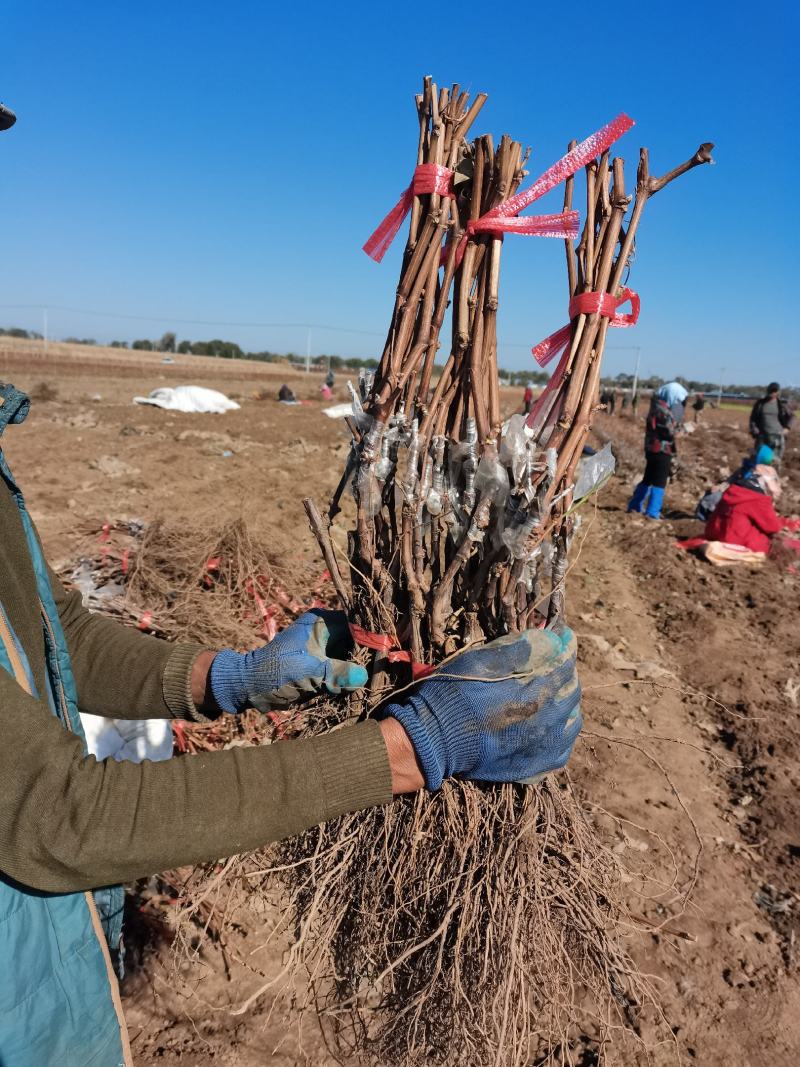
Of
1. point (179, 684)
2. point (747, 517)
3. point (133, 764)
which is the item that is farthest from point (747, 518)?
point (133, 764)

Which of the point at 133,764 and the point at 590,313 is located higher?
the point at 590,313

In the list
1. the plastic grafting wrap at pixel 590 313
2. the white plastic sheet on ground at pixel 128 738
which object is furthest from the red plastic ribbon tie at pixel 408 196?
the white plastic sheet on ground at pixel 128 738

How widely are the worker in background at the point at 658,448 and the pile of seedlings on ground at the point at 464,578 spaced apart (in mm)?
6344

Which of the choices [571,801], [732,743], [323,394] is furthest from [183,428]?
[323,394]

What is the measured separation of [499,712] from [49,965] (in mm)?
860

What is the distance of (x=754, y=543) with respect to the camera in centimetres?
626

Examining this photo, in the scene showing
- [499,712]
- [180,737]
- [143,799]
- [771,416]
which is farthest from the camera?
[771,416]

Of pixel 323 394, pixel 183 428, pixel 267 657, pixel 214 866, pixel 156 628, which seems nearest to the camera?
pixel 267 657

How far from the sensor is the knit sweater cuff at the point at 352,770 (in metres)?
1.09

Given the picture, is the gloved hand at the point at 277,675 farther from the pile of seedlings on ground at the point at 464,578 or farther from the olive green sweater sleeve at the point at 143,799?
the olive green sweater sleeve at the point at 143,799

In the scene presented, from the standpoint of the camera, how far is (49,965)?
1.02 metres

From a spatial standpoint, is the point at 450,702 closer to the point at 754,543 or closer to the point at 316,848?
the point at 316,848

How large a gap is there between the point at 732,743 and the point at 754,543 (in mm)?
3546

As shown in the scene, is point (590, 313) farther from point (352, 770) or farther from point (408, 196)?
point (352, 770)
